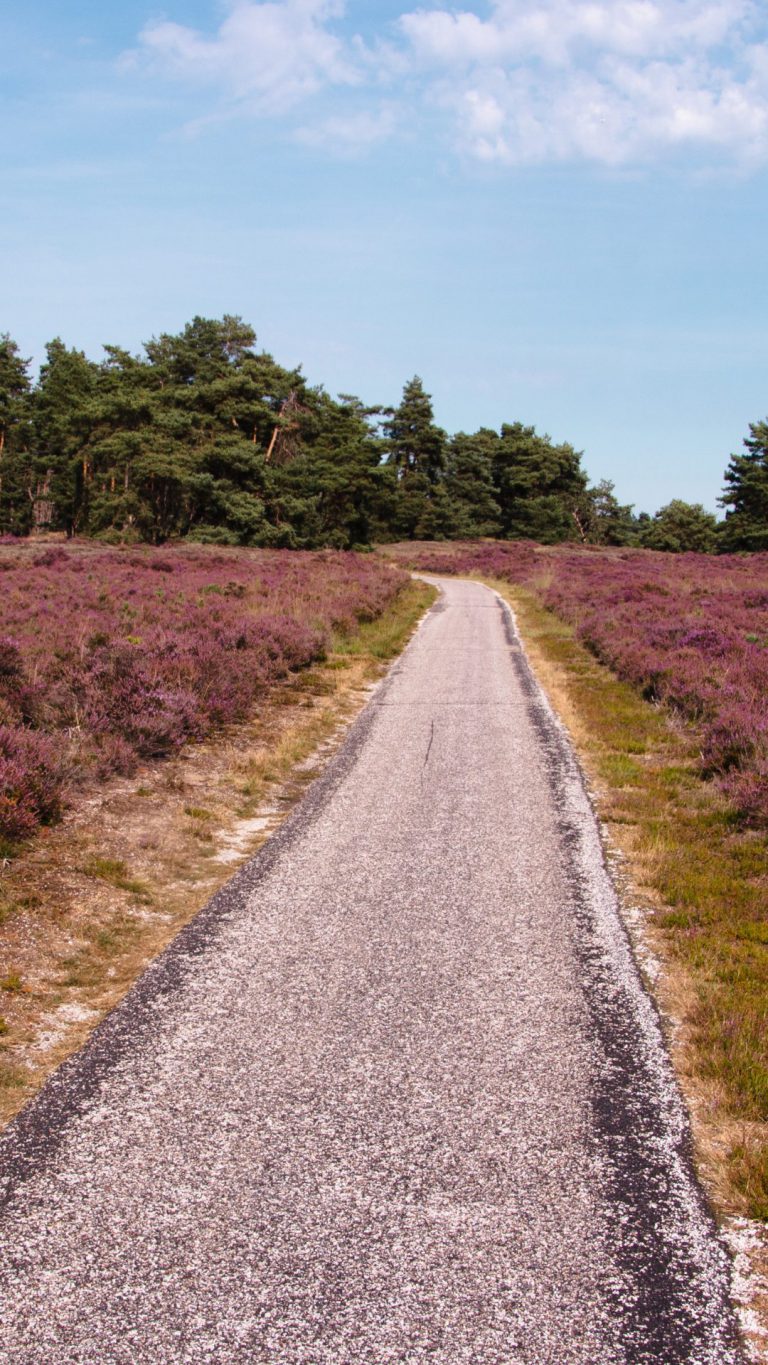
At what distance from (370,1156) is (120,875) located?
152 inches

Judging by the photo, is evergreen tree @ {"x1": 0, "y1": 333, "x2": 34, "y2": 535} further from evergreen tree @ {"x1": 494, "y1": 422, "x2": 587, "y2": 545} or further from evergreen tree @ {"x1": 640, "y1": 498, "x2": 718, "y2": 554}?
evergreen tree @ {"x1": 640, "y1": 498, "x2": 718, "y2": 554}

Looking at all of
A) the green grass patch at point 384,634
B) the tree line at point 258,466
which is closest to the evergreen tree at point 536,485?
the tree line at point 258,466

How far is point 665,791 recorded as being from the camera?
9.73 m

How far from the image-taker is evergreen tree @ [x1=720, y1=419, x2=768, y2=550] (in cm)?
7281

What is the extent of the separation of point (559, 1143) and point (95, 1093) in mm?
2123

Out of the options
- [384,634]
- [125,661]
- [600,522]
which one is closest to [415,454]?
[600,522]

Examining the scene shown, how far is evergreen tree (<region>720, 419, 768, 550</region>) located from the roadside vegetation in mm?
52024

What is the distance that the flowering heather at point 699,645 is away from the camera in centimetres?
1019

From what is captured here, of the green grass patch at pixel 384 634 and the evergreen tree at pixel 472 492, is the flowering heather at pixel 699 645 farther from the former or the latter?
the evergreen tree at pixel 472 492

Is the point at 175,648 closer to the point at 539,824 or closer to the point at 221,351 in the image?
the point at 539,824

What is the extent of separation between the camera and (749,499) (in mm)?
76312

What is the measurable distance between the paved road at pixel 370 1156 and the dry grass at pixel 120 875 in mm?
321

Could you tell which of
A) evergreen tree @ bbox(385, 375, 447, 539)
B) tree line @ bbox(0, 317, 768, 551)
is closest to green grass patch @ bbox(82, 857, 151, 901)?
tree line @ bbox(0, 317, 768, 551)

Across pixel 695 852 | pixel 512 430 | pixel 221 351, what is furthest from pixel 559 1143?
pixel 512 430
